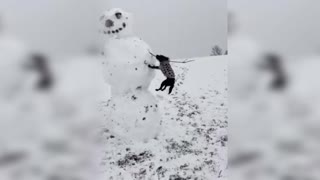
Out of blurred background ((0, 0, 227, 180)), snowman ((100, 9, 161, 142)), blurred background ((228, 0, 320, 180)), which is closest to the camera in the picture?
blurred background ((0, 0, 227, 180))

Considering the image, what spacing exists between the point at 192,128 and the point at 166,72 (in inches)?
10.7

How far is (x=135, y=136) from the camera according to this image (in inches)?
72.5

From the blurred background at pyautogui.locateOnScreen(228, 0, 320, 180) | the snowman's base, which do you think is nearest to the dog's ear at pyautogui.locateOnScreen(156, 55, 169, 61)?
the snowman's base

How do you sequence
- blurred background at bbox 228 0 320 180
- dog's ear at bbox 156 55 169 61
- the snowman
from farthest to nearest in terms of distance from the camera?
1. dog's ear at bbox 156 55 169 61
2. the snowman
3. blurred background at bbox 228 0 320 180

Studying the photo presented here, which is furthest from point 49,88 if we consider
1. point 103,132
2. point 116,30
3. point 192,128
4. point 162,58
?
point 192,128

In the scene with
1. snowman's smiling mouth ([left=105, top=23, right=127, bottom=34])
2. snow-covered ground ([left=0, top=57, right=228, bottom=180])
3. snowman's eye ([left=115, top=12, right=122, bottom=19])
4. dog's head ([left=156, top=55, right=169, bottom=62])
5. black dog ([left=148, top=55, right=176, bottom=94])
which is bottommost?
snow-covered ground ([left=0, top=57, right=228, bottom=180])

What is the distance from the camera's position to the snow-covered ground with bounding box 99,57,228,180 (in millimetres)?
1864

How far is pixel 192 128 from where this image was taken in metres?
1.95

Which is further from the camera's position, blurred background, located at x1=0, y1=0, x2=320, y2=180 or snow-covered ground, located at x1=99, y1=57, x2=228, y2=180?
snow-covered ground, located at x1=99, y1=57, x2=228, y2=180

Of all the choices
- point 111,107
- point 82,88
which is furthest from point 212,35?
point 82,88

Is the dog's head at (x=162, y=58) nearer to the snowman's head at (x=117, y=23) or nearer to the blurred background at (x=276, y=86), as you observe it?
the snowman's head at (x=117, y=23)

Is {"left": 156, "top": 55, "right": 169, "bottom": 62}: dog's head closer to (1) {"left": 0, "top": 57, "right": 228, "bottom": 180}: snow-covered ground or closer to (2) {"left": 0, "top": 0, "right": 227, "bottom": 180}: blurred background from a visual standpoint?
(1) {"left": 0, "top": 57, "right": 228, "bottom": 180}: snow-covered ground

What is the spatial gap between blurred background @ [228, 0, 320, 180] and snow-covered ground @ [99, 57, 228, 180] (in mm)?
103

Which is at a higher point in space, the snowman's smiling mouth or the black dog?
the snowman's smiling mouth
